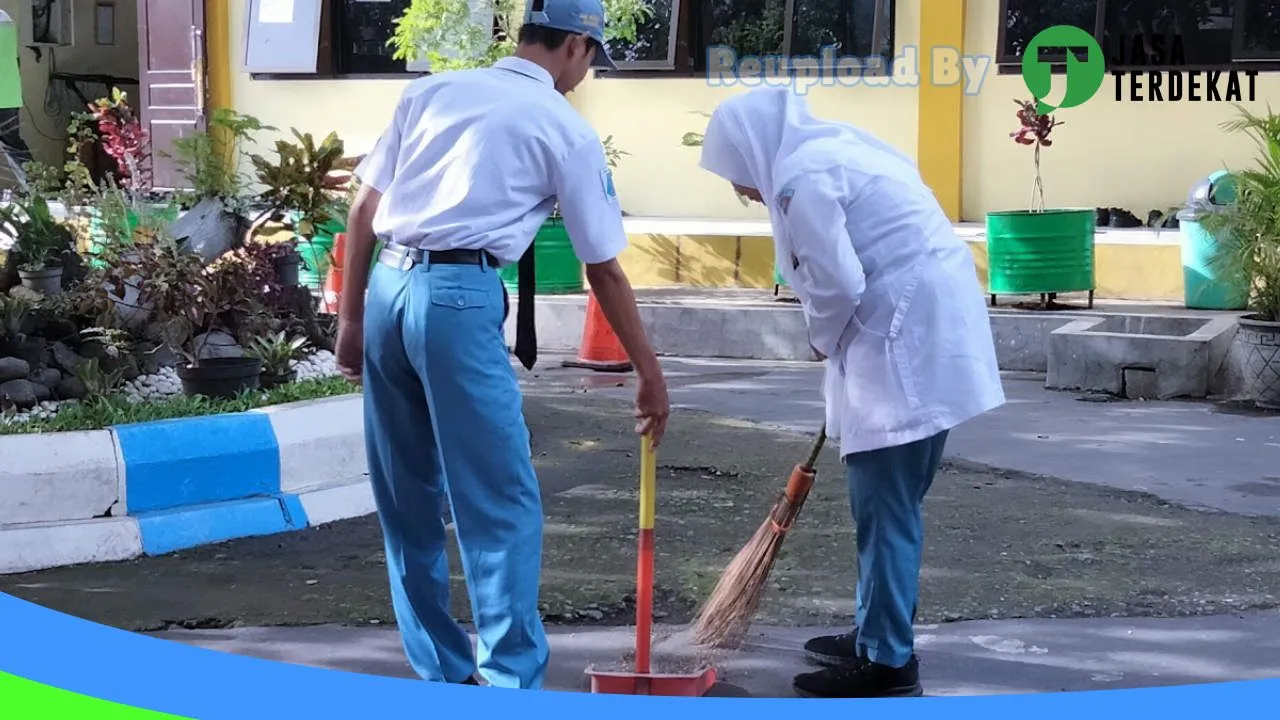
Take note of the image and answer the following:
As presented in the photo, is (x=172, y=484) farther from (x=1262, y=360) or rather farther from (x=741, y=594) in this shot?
(x=1262, y=360)

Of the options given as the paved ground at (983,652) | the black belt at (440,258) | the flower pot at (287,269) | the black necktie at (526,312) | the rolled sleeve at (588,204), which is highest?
the rolled sleeve at (588,204)

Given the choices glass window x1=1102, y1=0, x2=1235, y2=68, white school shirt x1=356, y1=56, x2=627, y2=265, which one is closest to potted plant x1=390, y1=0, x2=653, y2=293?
glass window x1=1102, y1=0, x2=1235, y2=68

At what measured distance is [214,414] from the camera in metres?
5.90

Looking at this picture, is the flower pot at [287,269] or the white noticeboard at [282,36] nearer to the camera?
the flower pot at [287,269]

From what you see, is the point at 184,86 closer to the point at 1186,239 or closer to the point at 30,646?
the point at 1186,239

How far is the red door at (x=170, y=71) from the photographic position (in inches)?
619

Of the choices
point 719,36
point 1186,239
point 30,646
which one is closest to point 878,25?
point 719,36

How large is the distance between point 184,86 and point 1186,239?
9.78 metres

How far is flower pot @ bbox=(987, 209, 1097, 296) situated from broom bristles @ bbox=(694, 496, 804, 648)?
20.3 feet

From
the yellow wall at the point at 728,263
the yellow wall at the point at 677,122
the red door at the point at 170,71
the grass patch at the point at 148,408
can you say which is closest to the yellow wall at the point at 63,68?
the red door at the point at 170,71

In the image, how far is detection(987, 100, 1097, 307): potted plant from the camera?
10.2m

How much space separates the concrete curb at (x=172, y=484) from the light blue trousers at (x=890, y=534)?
98.4 inches

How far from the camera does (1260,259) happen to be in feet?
27.2

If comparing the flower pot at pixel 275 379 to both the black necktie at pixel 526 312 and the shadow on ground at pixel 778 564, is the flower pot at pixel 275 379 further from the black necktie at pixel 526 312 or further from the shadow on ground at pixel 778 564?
the black necktie at pixel 526 312
